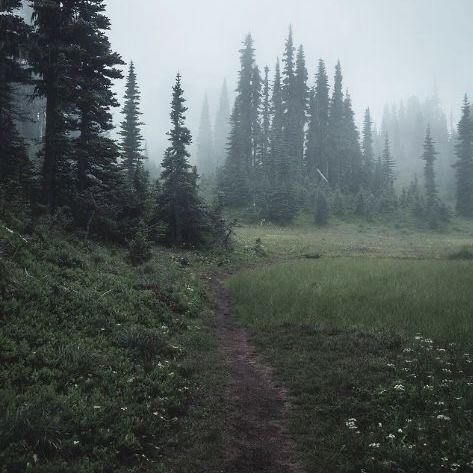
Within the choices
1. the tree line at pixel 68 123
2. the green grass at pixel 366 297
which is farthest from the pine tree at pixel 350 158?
the tree line at pixel 68 123

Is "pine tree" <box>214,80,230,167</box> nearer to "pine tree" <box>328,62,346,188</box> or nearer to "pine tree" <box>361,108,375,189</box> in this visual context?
"pine tree" <box>361,108,375,189</box>

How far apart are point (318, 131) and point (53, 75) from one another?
191 feet

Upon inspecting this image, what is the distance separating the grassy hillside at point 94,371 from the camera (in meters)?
6.18

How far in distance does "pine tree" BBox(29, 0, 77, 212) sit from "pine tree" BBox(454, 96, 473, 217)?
6475 cm

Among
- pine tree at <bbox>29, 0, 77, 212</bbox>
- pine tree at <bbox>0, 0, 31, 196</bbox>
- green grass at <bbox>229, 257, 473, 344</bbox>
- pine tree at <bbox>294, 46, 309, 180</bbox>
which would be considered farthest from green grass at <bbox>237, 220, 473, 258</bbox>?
pine tree at <bbox>294, 46, 309, 180</bbox>

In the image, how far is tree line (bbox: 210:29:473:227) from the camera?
60.1 meters

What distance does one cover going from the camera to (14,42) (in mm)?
17859

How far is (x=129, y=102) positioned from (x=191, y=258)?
2954cm

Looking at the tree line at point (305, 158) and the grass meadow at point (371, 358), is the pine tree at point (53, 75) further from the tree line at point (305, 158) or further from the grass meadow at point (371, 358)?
the tree line at point (305, 158)

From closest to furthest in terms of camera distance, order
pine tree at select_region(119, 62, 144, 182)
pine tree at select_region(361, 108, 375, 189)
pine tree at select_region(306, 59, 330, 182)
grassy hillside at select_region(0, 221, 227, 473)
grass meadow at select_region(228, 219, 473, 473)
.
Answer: grassy hillside at select_region(0, 221, 227, 473)
grass meadow at select_region(228, 219, 473, 473)
pine tree at select_region(119, 62, 144, 182)
pine tree at select_region(361, 108, 375, 189)
pine tree at select_region(306, 59, 330, 182)

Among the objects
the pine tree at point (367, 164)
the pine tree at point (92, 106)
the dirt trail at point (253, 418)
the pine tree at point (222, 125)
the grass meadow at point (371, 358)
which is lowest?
the dirt trail at point (253, 418)

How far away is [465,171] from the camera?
71.6m

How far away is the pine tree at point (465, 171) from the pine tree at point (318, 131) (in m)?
23.0

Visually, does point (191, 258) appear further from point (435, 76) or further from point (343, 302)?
point (435, 76)
